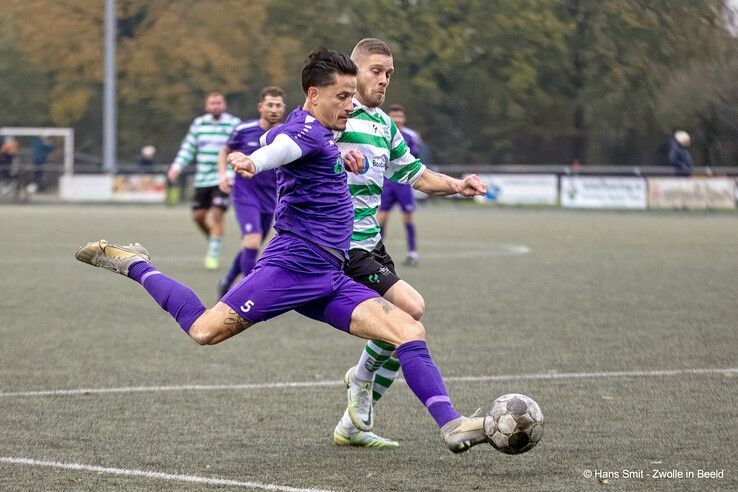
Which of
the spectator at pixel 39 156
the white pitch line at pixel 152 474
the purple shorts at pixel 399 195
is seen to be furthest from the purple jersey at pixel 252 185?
the spectator at pixel 39 156

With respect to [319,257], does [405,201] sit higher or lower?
lower

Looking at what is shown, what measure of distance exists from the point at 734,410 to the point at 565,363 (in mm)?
1857

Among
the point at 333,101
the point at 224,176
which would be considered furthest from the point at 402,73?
the point at 333,101

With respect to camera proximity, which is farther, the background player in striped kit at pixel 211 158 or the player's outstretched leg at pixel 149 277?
the background player in striped kit at pixel 211 158

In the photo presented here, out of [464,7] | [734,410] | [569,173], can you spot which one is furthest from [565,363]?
[464,7]

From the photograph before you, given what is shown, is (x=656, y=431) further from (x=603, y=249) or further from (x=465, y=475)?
(x=603, y=249)

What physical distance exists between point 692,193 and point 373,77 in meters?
25.9

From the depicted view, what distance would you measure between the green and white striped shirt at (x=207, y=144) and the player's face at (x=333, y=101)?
33.5ft

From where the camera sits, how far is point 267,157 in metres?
5.51

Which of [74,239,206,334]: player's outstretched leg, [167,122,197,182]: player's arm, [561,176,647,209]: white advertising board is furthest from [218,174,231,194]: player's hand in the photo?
[561,176,647,209]: white advertising board

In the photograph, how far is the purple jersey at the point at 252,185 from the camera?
13.0 metres

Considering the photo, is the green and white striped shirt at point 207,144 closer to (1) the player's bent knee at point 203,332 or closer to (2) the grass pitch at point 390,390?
(2) the grass pitch at point 390,390

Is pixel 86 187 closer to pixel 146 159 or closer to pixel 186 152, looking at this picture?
pixel 146 159

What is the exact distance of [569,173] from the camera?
34.9 metres
